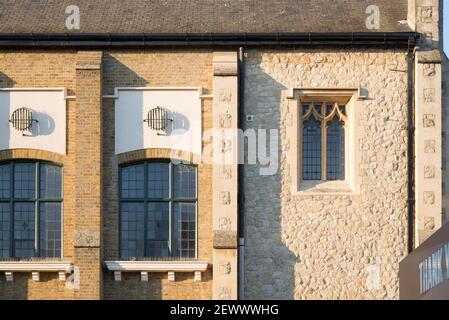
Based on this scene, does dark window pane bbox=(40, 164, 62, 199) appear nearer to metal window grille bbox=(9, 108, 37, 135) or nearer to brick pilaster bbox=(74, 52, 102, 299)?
brick pilaster bbox=(74, 52, 102, 299)

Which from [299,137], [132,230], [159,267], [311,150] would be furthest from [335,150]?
[132,230]

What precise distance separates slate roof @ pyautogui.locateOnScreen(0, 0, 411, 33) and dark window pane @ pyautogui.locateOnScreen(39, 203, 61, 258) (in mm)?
4233

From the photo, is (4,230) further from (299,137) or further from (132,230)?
(299,137)

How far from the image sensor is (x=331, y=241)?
93.9 feet

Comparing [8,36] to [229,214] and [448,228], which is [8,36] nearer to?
[229,214]

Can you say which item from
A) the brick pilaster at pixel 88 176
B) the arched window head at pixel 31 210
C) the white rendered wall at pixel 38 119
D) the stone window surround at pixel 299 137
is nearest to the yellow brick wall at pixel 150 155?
the brick pilaster at pixel 88 176

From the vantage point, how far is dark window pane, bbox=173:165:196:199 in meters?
29.0

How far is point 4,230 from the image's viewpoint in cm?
2909

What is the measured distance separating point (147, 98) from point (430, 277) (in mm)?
9443

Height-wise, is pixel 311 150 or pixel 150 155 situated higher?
pixel 311 150

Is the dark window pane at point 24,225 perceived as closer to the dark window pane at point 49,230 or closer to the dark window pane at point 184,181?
the dark window pane at point 49,230

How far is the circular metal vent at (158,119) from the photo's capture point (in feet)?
94.7

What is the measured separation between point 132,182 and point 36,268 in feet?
9.65
